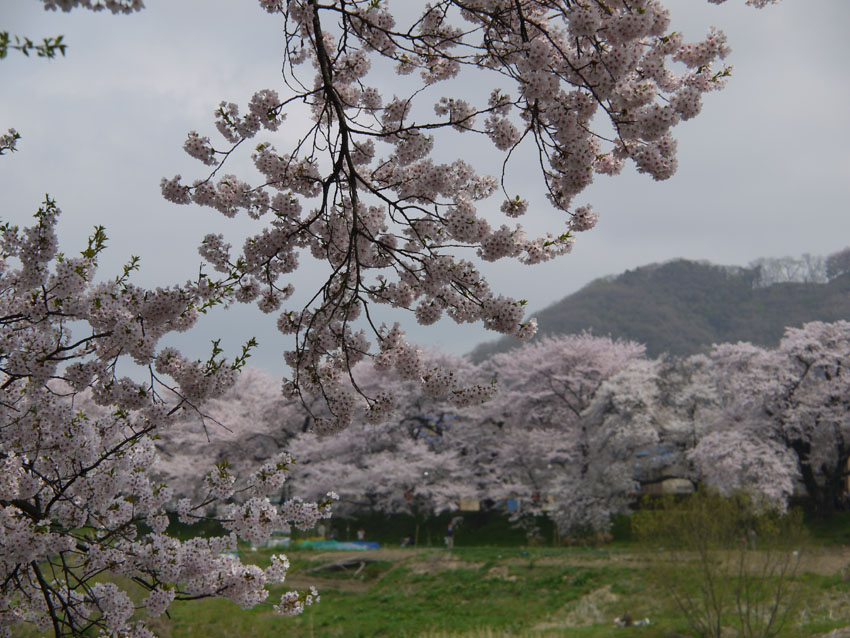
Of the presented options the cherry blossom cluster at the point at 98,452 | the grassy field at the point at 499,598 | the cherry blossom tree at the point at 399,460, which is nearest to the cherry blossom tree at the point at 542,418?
the cherry blossom tree at the point at 399,460

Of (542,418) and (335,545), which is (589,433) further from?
(335,545)

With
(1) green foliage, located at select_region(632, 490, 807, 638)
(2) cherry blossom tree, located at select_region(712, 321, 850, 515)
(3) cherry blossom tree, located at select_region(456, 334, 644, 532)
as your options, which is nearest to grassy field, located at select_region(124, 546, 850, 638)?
(1) green foliage, located at select_region(632, 490, 807, 638)

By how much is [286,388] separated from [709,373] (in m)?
25.1

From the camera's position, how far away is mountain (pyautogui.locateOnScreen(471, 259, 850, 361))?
92.1 m

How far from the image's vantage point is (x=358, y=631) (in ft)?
46.6

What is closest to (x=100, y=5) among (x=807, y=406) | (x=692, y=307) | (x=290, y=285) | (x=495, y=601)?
(x=290, y=285)

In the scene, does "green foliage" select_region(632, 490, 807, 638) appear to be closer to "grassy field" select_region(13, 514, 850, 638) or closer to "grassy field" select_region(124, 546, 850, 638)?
"grassy field" select_region(13, 514, 850, 638)

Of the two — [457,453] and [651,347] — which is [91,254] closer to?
[457,453]

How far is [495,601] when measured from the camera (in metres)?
16.0

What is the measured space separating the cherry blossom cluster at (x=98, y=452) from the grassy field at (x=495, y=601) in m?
8.61

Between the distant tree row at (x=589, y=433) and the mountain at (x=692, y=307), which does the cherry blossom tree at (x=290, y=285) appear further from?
the mountain at (x=692, y=307)

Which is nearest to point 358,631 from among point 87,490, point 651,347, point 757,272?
point 87,490

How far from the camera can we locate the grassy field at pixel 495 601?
13047 mm

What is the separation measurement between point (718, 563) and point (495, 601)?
19.8 feet
